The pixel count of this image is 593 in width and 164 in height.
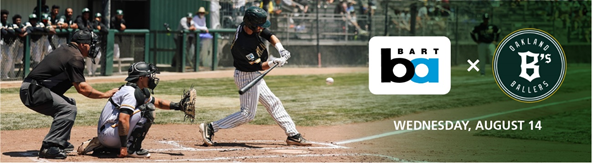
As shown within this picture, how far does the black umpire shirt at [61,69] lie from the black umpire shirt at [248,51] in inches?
68.1

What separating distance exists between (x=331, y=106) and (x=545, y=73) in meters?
3.85

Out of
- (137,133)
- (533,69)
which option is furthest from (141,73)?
(533,69)

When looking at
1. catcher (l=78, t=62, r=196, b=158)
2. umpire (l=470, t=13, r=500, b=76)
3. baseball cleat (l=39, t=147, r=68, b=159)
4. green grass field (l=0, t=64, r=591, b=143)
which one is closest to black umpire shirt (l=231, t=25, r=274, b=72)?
catcher (l=78, t=62, r=196, b=158)

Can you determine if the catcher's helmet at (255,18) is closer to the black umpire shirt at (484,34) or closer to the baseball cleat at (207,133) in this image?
the baseball cleat at (207,133)

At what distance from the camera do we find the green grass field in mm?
12547

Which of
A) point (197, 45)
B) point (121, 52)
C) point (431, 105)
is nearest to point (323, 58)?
point (197, 45)

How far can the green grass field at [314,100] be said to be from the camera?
12547 millimetres

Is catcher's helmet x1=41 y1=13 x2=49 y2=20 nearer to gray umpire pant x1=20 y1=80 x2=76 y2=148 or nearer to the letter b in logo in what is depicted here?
the letter b in logo

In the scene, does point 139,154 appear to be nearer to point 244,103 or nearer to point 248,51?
point 244,103

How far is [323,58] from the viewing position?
25562 millimetres

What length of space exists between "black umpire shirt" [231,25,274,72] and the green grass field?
3386 millimetres

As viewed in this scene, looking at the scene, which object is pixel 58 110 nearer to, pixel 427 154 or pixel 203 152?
pixel 203 152

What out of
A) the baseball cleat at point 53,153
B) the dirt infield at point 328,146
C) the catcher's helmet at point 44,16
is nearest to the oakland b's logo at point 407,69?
the dirt infield at point 328,146

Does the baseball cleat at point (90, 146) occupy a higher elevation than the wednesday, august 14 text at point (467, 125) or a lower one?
higher
